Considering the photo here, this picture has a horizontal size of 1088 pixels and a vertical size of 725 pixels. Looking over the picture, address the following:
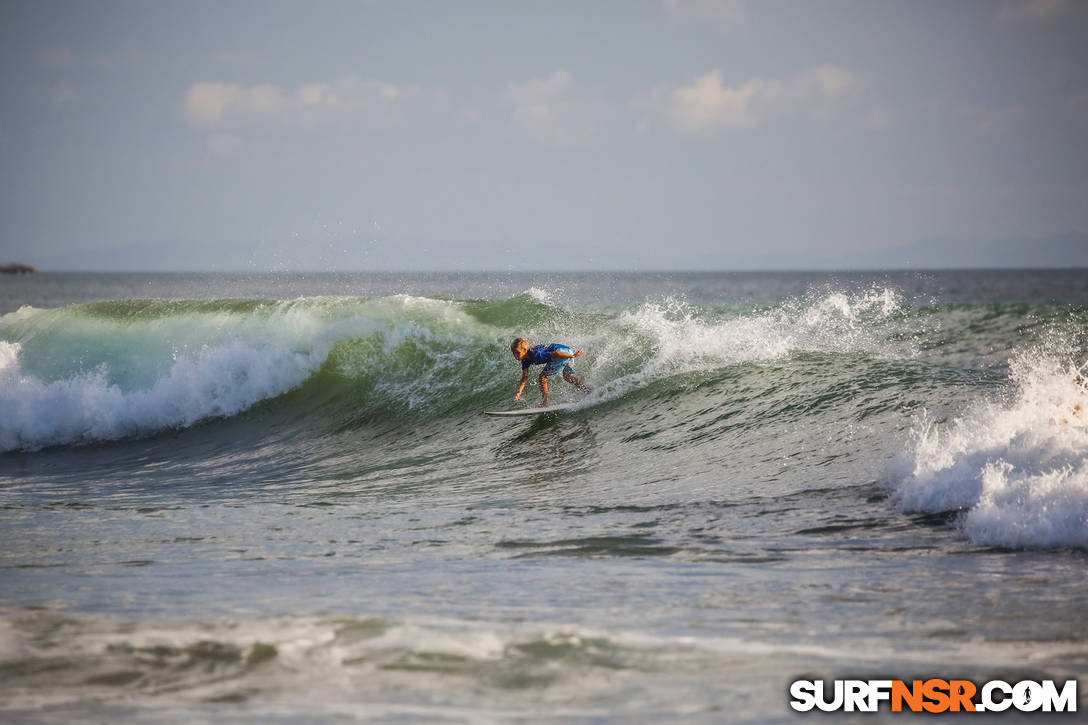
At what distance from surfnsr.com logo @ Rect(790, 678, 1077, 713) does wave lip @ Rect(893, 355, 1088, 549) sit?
8.83 ft

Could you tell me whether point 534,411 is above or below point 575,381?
below

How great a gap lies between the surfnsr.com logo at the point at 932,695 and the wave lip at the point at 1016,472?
2693 millimetres

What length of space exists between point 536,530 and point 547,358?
5439mm

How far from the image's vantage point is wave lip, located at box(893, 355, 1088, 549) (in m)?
6.58

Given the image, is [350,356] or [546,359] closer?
[546,359]

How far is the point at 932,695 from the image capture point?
13.1 ft

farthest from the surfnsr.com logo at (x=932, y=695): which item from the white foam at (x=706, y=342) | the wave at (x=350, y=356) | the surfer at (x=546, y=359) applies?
the white foam at (x=706, y=342)

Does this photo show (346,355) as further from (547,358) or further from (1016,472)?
(1016,472)

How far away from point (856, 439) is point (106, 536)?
7.56 meters

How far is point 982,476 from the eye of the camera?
24.3ft

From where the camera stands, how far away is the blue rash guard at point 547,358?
42.3 feet

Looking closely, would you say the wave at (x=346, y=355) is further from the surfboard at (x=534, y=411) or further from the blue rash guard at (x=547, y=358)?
the blue rash guard at (x=547, y=358)

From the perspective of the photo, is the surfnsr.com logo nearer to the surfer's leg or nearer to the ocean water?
the ocean water

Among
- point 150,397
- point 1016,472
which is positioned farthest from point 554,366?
point 150,397
